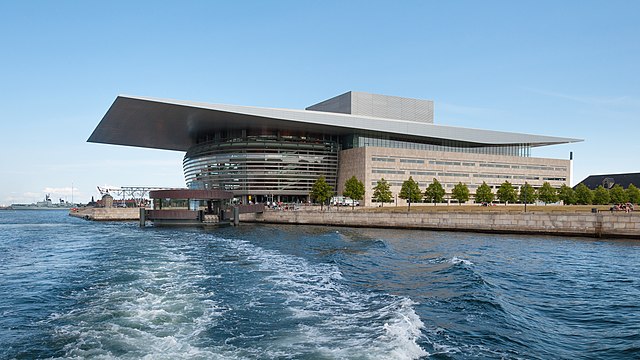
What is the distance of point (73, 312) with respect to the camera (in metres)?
13.0

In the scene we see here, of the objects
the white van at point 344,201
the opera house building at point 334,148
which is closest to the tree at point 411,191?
the opera house building at point 334,148

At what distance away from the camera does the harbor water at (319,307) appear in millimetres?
9781

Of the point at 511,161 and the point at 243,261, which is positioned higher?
the point at 511,161

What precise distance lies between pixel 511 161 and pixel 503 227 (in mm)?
71213

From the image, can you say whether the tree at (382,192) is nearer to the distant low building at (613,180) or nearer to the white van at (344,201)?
the white van at (344,201)

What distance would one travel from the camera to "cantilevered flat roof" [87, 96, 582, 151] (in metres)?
78.9

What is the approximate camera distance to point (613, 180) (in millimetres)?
134375

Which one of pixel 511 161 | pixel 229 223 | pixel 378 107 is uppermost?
pixel 378 107

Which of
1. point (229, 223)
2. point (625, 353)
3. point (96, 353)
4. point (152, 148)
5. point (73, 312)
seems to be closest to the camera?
point (96, 353)

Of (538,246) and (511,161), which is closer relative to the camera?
(538,246)

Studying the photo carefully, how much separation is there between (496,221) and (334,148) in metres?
60.8

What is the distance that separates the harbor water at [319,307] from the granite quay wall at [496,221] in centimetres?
1393

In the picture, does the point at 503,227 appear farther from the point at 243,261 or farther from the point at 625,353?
the point at 625,353

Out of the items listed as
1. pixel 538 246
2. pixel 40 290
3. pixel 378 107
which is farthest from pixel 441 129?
pixel 40 290
